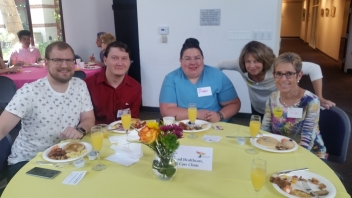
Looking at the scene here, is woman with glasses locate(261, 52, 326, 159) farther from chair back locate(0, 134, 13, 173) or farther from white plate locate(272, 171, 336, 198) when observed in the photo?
chair back locate(0, 134, 13, 173)

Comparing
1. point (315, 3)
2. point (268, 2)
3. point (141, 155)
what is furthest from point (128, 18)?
point (315, 3)

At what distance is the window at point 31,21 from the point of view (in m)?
6.41

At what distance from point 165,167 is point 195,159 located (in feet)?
0.68

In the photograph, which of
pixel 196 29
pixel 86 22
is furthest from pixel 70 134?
pixel 86 22

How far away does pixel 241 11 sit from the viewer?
423 centimetres

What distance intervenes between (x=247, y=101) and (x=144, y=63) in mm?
1832

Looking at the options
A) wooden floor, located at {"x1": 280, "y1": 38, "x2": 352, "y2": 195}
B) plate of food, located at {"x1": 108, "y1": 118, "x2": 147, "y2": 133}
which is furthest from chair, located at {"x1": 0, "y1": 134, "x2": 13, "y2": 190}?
wooden floor, located at {"x1": 280, "y1": 38, "x2": 352, "y2": 195}

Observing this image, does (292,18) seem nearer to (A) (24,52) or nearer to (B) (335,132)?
(A) (24,52)

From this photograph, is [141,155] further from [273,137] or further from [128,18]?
[128,18]

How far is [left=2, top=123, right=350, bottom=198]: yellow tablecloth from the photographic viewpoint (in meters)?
1.26

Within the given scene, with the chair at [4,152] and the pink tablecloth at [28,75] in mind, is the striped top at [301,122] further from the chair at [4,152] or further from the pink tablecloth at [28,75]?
the pink tablecloth at [28,75]

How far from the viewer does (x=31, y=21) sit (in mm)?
6656

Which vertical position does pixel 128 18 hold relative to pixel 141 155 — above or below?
above

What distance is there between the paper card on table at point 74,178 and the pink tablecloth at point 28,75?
2.90 metres
